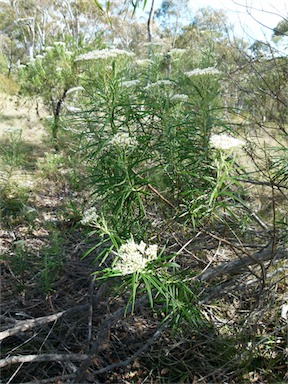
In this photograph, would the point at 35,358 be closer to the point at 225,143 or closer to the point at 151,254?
the point at 151,254

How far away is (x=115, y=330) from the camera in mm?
2455

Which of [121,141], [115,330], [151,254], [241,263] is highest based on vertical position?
[121,141]

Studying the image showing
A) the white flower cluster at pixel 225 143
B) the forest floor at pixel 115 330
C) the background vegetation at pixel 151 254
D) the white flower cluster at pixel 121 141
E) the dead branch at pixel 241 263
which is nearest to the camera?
the white flower cluster at pixel 225 143

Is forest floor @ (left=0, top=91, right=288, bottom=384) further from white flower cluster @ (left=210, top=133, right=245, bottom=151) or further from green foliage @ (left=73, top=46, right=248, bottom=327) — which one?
white flower cluster @ (left=210, top=133, right=245, bottom=151)

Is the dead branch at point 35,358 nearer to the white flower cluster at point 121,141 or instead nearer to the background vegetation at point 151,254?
the background vegetation at point 151,254

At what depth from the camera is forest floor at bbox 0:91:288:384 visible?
2109mm

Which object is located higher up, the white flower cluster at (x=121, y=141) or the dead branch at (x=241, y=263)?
the white flower cluster at (x=121, y=141)

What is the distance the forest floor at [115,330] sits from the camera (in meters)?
2.11

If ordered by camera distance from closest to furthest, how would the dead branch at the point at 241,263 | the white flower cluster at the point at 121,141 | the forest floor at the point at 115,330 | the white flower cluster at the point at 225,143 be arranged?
1. the white flower cluster at the point at 225,143
2. the white flower cluster at the point at 121,141
3. the forest floor at the point at 115,330
4. the dead branch at the point at 241,263

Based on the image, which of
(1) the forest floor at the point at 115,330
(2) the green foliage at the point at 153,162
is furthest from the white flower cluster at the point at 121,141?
(1) the forest floor at the point at 115,330

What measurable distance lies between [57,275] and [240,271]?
1391 millimetres

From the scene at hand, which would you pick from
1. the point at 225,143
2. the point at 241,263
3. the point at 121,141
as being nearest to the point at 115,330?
the point at 241,263

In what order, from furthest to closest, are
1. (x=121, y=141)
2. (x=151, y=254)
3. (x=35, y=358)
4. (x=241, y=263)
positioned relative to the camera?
(x=241, y=263)
(x=35, y=358)
(x=121, y=141)
(x=151, y=254)

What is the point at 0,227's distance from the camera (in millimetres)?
3506
